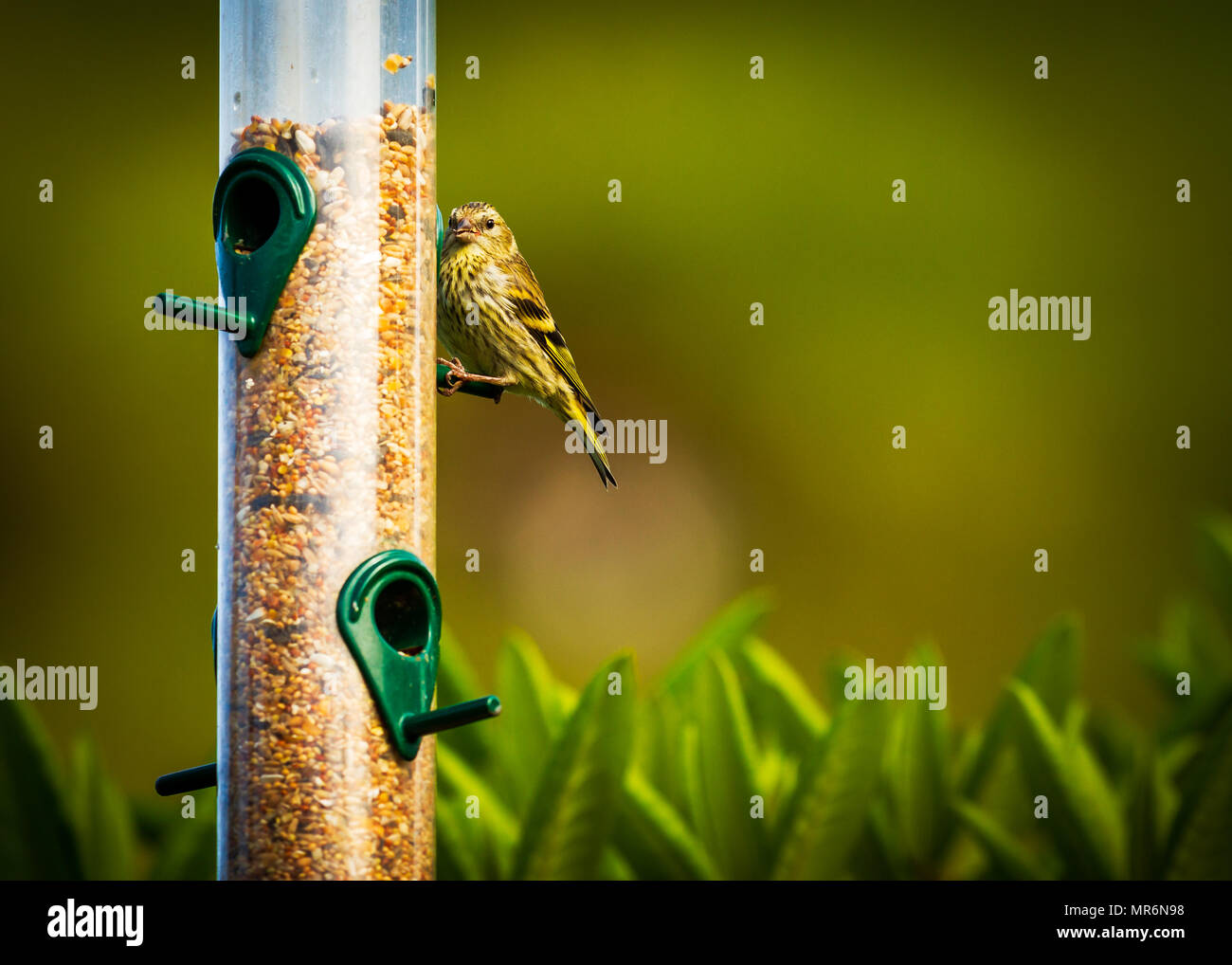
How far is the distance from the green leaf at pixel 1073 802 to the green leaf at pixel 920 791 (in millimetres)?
261

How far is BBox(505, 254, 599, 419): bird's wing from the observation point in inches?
143

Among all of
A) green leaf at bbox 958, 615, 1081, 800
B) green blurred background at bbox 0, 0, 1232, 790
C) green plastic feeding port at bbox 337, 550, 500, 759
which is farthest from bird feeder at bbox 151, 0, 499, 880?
green blurred background at bbox 0, 0, 1232, 790

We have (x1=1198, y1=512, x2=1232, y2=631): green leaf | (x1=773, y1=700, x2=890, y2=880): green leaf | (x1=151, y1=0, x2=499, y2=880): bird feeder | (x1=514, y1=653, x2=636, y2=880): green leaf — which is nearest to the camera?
(x1=151, y1=0, x2=499, y2=880): bird feeder

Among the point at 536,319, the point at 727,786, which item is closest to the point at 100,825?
the point at 727,786

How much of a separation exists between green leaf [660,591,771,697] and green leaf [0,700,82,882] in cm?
157

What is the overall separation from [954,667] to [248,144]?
A: 514 centimetres

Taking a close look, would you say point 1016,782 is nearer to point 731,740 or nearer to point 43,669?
point 731,740

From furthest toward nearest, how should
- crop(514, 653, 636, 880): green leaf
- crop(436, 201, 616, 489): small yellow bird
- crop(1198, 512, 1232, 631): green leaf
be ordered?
crop(1198, 512, 1232, 631): green leaf → crop(436, 201, 616, 489): small yellow bird → crop(514, 653, 636, 880): green leaf

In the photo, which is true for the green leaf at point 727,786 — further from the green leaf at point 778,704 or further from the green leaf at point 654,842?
the green leaf at point 778,704

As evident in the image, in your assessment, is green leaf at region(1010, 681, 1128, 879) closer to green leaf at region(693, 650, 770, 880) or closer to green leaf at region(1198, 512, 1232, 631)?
green leaf at region(693, 650, 770, 880)

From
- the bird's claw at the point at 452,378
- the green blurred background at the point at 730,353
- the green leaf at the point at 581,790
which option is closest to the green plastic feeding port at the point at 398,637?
the green leaf at the point at 581,790

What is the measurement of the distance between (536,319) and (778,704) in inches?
48.9

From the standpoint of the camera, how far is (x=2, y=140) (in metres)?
6.84
